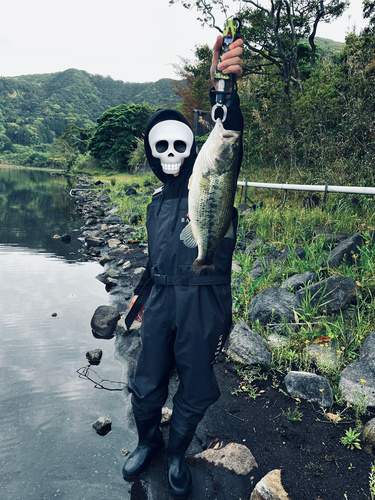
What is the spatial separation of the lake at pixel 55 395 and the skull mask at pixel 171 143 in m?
2.13

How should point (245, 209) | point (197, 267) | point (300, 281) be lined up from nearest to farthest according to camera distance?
point (197, 267) → point (300, 281) → point (245, 209)

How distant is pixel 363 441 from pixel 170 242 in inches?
75.4

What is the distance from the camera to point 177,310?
1875 mm

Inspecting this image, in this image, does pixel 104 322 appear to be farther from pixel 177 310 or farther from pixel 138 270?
pixel 177 310

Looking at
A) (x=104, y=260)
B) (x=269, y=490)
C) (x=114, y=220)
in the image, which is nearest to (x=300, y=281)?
(x=269, y=490)

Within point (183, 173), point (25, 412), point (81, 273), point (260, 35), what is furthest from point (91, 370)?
point (260, 35)

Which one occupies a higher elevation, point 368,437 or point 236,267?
point 236,267

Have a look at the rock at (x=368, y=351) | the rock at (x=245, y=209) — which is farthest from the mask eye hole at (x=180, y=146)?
the rock at (x=245, y=209)

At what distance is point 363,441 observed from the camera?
2295mm

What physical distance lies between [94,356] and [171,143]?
2703 mm

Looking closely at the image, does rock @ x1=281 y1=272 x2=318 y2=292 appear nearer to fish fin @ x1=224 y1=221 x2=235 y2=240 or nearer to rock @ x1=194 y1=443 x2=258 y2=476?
rock @ x1=194 y1=443 x2=258 y2=476

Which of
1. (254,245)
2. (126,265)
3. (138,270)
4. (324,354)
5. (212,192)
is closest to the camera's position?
(212,192)

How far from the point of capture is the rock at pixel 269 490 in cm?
191

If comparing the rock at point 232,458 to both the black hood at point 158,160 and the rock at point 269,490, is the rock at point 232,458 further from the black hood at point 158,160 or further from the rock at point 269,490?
the black hood at point 158,160
